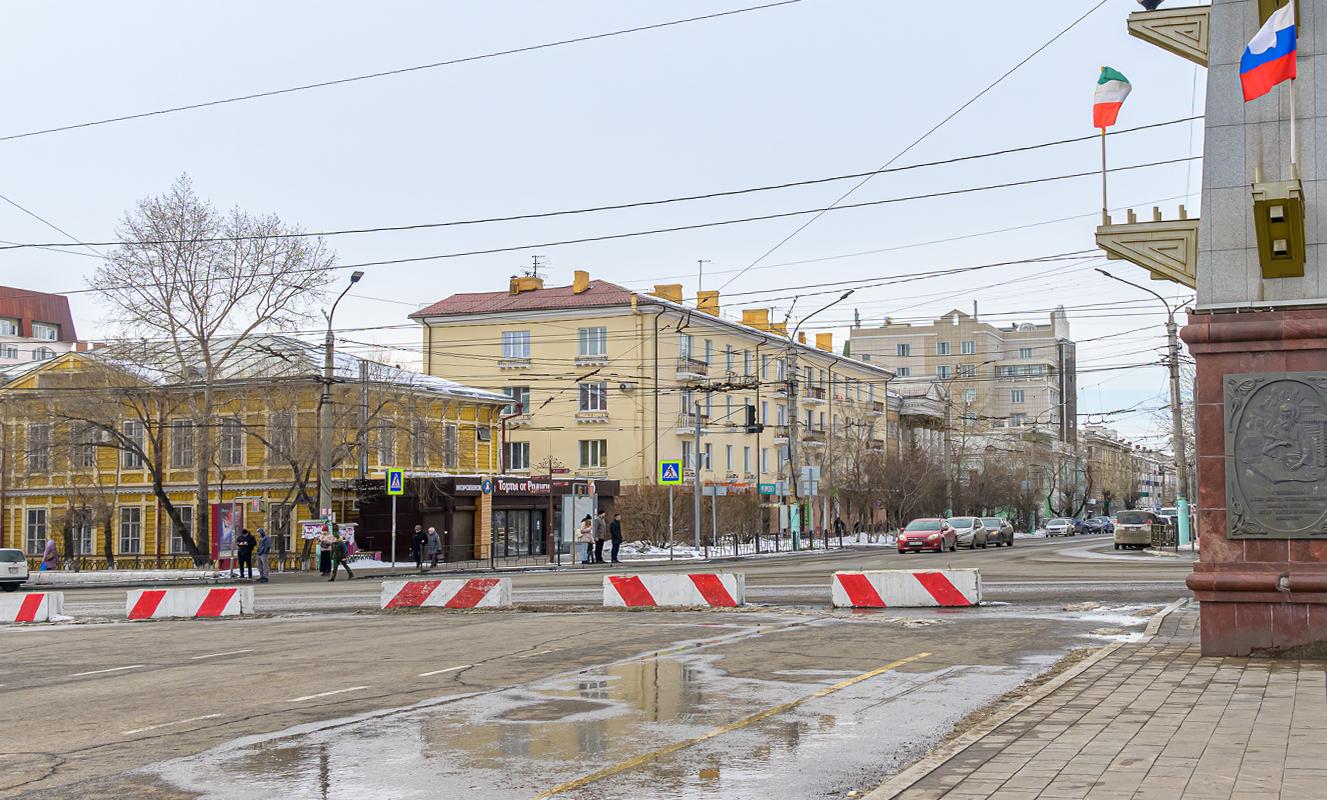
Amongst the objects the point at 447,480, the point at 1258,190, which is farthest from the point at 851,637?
the point at 447,480

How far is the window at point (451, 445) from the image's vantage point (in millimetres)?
57631

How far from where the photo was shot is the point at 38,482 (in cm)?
5841

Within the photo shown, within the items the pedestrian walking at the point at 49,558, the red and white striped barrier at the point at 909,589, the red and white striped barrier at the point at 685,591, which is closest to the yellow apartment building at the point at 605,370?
the pedestrian walking at the point at 49,558

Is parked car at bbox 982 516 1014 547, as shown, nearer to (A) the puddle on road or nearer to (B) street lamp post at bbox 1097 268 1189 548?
(B) street lamp post at bbox 1097 268 1189 548

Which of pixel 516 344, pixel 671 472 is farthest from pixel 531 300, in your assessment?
pixel 671 472

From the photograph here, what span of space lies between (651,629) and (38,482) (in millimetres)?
47568

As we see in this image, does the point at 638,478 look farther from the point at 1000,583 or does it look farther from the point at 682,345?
the point at 1000,583

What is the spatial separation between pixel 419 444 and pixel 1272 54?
45.0 meters

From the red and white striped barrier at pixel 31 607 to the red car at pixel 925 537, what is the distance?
35031 millimetres

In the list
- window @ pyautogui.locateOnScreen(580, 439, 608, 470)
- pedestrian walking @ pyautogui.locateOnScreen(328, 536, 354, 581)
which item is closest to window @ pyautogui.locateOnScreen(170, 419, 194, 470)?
pedestrian walking @ pyautogui.locateOnScreen(328, 536, 354, 581)

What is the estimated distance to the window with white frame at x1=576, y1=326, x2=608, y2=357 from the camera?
71.6 meters

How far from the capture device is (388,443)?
53844 mm

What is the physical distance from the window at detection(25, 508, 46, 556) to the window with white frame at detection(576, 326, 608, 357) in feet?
88.9

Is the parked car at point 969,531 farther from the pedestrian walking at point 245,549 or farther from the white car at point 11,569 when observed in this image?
the white car at point 11,569
